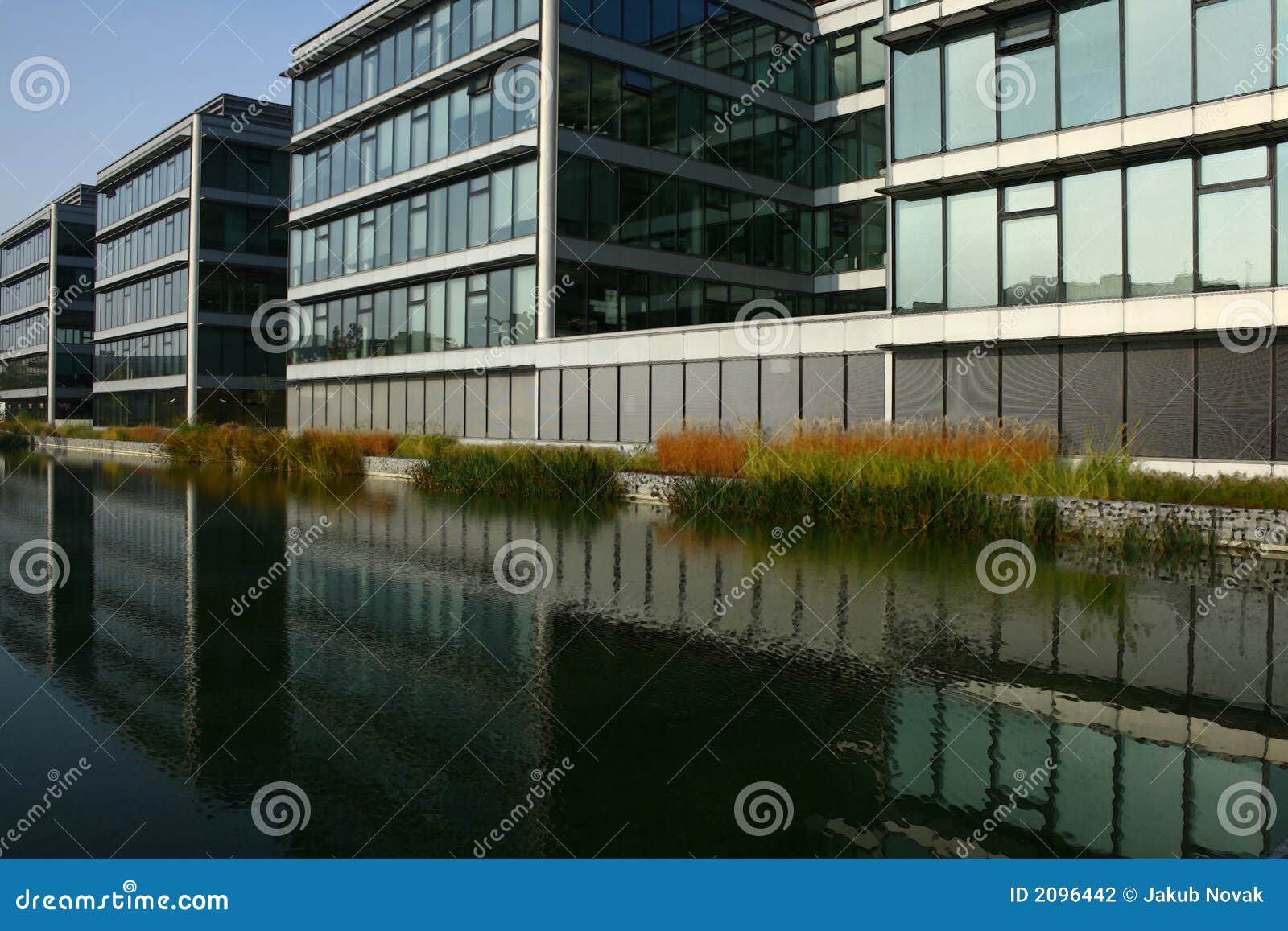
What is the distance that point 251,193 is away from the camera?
5769 centimetres

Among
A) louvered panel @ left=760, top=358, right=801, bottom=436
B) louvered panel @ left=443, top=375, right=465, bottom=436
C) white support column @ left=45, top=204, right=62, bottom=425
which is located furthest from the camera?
white support column @ left=45, top=204, right=62, bottom=425

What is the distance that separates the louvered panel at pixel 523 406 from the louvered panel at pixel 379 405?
866 centimetres

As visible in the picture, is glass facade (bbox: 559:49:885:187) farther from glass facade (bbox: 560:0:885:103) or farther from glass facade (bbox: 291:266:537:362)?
glass facade (bbox: 291:266:537:362)

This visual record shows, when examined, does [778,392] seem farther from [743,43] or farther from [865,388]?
[743,43]

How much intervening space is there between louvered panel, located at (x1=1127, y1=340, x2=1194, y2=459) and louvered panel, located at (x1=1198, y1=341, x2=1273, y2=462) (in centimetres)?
25

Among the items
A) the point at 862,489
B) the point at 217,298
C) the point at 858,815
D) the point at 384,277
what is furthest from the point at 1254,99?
the point at 217,298

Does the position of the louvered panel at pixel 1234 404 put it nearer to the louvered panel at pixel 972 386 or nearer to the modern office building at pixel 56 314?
the louvered panel at pixel 972 386

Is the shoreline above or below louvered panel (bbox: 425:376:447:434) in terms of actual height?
below

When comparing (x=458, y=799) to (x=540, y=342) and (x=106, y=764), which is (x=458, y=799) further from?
(x=540, y=342)

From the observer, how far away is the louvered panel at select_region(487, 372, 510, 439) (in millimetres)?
36500

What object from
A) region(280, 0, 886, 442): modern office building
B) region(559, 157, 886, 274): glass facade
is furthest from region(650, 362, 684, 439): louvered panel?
region(559, 157, 886, 274): glass facade

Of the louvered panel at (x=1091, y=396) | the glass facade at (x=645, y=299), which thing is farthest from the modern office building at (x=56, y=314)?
the louvered panel at (x=1091, y=396)

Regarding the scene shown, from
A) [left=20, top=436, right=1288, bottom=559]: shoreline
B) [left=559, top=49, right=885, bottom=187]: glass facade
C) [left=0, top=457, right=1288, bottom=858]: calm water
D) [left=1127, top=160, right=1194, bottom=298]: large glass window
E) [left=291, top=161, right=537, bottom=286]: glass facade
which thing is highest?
[left=559, top=49, right=885, bottom=187]: glass facade

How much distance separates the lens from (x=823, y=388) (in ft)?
87.5
